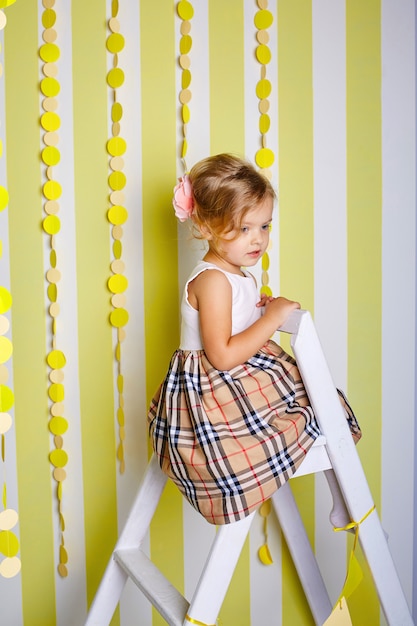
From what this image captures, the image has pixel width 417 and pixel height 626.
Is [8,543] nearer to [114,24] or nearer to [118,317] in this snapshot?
[118,317]

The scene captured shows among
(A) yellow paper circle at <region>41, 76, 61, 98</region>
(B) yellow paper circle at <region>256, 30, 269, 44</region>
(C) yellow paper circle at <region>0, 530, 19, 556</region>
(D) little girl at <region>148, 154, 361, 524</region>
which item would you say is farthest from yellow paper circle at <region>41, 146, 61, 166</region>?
(C) yellow paper circle at <region>0, 530, 19, 556</region>

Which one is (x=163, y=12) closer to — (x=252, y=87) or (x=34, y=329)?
(x=252, y=87)

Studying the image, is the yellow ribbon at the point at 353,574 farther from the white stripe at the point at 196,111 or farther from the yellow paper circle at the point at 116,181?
the yellow paper circle at the point at 116,181

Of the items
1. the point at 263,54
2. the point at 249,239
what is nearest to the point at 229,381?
the point at 249,239

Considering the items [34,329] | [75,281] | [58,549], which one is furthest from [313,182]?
[58,549]

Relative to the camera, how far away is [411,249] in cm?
172

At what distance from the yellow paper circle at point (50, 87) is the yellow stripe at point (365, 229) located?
689mm

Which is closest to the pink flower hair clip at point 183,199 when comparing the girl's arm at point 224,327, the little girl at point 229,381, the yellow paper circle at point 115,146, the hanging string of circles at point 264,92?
the little girl at point 229,381

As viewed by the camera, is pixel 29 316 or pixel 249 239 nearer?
pixel 249 239

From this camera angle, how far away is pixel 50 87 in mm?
1425

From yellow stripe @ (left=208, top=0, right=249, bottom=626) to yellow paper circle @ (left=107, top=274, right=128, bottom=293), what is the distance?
352 millimetres

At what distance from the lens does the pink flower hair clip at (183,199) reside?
50.2 inches

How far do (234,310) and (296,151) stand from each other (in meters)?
0.53

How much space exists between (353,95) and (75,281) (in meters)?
0.80
